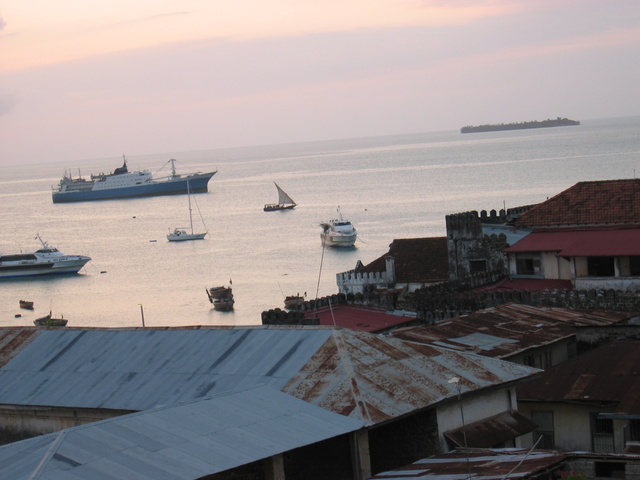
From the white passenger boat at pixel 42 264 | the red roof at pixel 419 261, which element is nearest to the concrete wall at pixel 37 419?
the red roof at pixel 419 261

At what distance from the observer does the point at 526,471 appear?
44.1 ft

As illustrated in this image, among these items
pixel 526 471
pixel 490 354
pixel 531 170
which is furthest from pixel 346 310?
pixel 531 170

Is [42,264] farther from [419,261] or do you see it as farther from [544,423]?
[544,423]

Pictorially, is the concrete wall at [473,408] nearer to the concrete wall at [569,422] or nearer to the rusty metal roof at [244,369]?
the rusty metal roof at [244,369]

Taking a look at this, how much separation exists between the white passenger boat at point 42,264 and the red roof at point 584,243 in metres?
64.9

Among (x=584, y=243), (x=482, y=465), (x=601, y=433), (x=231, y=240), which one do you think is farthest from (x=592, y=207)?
Result: (x=231, y=240)

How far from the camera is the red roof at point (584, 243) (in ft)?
109

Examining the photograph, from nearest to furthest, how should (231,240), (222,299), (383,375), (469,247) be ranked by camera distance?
(383,375) → (469,247) → (222,299) → (231,240)

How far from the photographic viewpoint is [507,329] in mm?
26328

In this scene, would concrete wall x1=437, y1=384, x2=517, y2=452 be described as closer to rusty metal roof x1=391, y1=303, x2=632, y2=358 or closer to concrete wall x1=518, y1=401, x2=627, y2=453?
concrete wall x1=518, y1=401, x2=627, y2=453

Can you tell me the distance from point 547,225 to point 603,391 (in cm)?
1594

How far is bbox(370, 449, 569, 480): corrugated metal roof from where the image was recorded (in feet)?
44.6

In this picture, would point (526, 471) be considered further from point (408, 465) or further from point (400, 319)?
point (400, 319)

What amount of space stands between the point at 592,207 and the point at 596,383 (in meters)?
15.6
